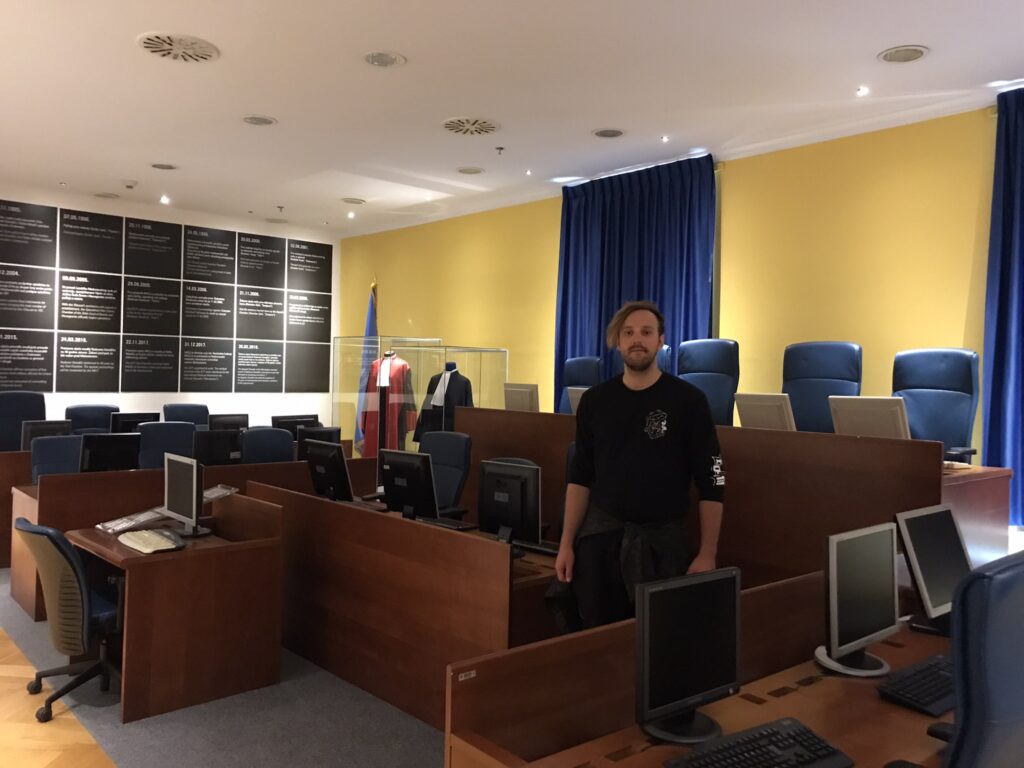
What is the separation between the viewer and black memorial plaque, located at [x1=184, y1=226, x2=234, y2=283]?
1010cm

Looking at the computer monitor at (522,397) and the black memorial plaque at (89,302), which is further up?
the black memorial plaque at (89,302)

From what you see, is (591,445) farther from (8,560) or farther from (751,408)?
(8,560)

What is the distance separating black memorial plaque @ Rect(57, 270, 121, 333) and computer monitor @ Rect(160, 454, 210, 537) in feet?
20.1

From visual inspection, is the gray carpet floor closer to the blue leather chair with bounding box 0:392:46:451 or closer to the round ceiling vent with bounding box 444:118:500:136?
the blue leather chair with bounding box 0:392:46:451

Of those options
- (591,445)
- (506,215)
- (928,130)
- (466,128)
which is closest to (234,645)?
(591,445)

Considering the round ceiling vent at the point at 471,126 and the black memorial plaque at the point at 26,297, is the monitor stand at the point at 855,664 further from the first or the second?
the black memorial plaque at the point at 26,297

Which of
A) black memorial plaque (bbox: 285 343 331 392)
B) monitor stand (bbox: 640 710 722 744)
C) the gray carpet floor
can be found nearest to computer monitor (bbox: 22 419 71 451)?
the gray carpet floor

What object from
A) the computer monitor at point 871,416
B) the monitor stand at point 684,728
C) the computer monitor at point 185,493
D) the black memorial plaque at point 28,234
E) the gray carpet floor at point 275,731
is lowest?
the gray carpet floor at point 275,731

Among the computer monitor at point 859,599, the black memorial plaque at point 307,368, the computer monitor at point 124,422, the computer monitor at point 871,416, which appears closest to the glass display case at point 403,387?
the computer monitor at point 124,422

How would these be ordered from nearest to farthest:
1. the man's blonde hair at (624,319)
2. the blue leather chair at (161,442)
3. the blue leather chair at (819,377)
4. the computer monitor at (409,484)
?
1. the man's blonde hair at (624,319)
2. the computer monitor at (409,484)
3. the blue leather chair at (819,377)
4. the blue leather chair at (161,442)

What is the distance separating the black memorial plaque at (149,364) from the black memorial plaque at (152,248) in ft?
2.69

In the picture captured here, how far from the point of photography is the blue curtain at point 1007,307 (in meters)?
5.16

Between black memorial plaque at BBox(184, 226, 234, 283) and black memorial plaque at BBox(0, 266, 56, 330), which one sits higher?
black memorial plaque at BBox(184, 226, 234, 283)

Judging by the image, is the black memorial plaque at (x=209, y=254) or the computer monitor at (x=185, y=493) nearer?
the computer monitor at (x=185, y=493)
